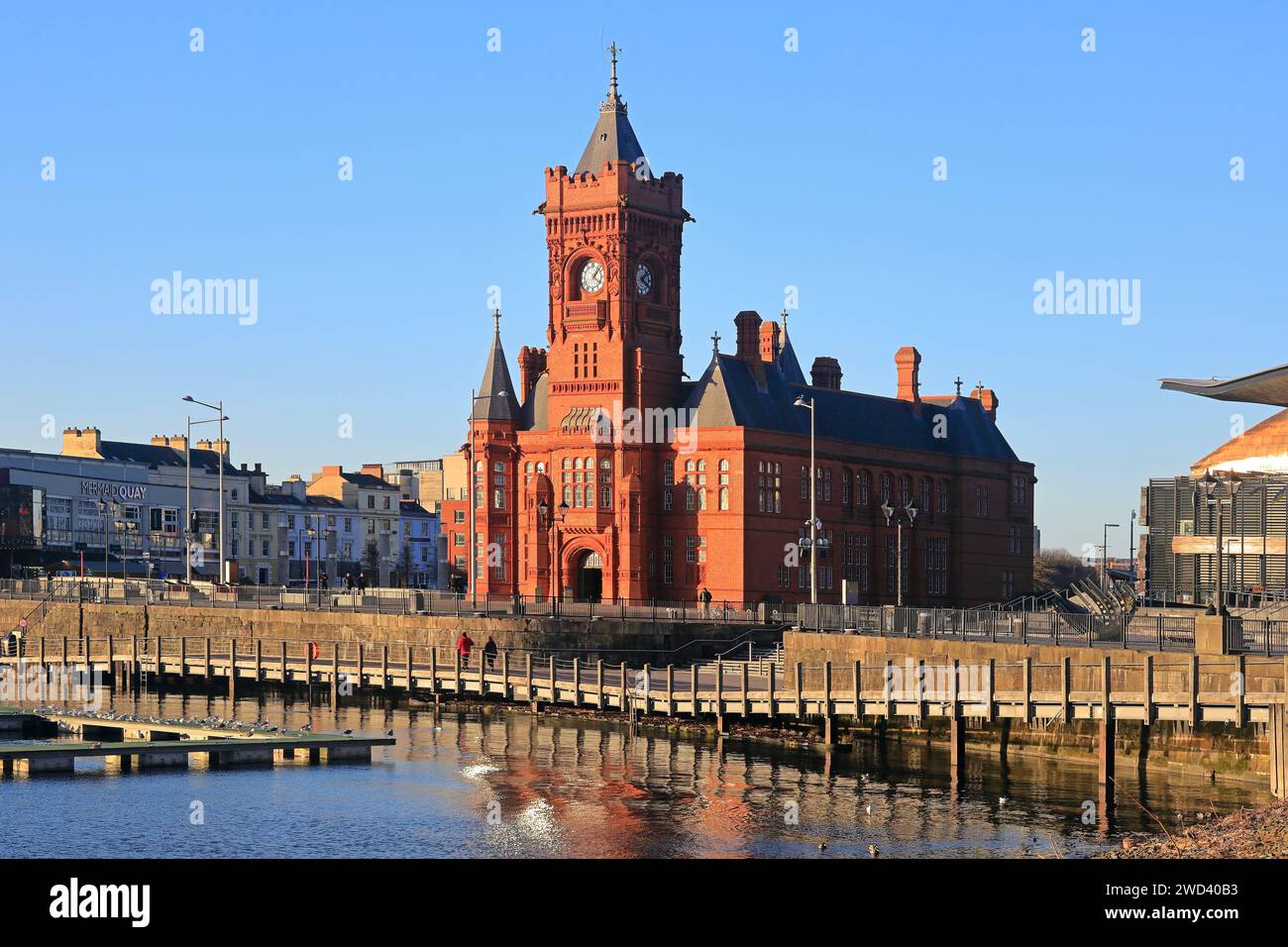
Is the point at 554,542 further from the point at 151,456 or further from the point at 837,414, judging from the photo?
the point at 151,456

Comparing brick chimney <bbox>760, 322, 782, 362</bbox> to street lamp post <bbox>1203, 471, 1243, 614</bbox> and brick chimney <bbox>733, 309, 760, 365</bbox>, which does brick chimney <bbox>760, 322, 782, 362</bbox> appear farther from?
street lamp post <bbox>1203, 471, 1243, 614</bbox>

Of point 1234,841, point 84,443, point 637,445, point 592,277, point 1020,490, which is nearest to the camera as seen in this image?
point 1234,841

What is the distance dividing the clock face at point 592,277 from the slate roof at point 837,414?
6.74m

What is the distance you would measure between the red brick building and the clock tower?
9cm

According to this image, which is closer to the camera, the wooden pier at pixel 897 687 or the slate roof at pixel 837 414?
the wooden pier at pixel 897 687

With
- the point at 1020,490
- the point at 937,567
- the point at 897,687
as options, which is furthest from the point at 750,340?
the point at 897,687

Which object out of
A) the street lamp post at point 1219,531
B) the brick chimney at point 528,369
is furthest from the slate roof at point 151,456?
the street lamp post at point 1219,531

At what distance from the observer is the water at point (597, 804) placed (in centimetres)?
3628

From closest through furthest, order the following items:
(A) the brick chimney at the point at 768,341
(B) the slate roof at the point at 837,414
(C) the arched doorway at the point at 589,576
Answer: (B) the slate roof at the point at 837,414 → (C) the arched doorway at the point at 589,576 → (A) the brick chimney at the point at 768,341

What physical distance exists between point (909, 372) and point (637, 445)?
986 inches

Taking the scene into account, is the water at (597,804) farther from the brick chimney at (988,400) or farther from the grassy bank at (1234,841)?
the brick chimney at (988,400)

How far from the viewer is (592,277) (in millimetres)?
86188

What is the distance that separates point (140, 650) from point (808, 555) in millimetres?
31963
